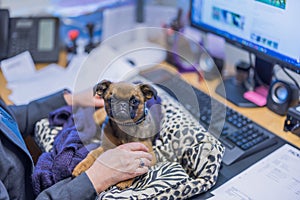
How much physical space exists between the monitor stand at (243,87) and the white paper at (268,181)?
0.27 m

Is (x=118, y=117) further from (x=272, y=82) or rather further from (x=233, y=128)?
(x=272, y=82)

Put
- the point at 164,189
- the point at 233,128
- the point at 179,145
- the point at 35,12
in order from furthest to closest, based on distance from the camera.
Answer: the point at 35,12, the point at 233,128, the point at 179,145, the point at 164,189

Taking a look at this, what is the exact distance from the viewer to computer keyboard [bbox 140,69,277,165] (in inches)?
42.9

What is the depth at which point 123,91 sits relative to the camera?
→ 37.5 inches

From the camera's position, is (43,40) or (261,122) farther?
(43,40)

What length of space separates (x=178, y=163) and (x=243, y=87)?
491mm

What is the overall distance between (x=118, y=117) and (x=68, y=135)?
191 millimetres

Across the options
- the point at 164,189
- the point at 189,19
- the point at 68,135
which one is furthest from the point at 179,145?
the point at 189,19

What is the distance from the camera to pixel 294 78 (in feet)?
4.26

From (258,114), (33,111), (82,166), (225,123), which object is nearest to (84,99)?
(33,111)

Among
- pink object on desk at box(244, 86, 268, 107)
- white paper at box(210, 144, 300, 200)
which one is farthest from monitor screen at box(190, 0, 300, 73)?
white paper at box(210, 144, 300, 200)

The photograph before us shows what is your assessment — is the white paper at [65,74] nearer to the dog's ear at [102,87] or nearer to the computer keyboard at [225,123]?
the computer keyboard at [225,123]

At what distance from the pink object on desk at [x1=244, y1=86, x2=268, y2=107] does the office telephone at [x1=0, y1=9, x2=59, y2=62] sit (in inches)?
28.7

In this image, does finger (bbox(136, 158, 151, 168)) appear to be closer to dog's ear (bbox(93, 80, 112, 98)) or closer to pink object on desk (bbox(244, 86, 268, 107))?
dog's ear (bbox(93, 80, 112, 98))
